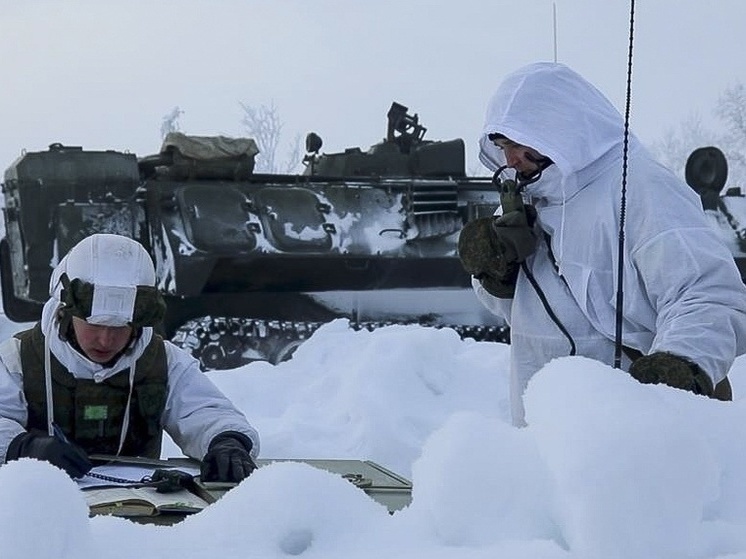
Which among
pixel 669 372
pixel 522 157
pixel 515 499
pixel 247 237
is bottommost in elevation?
pixel 247 237

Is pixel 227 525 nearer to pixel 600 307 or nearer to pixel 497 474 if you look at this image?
pixel 497 474

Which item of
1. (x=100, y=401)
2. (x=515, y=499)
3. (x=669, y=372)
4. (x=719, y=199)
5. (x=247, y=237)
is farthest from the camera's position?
(x=719, y=199)

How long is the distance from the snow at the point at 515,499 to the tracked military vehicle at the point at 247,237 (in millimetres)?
8419

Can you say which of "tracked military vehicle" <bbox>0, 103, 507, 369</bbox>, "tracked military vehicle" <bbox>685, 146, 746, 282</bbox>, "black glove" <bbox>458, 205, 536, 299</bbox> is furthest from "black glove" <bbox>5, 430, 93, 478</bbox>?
"tracked military vehicle" <bbox>685, 146, 746, 282</bbox>

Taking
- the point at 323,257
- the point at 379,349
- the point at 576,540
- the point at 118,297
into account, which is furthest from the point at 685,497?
the point at 323,257

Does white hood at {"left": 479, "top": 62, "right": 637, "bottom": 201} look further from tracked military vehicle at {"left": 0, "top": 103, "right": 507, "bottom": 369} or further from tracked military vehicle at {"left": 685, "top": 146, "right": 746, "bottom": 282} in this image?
tracked military vehicle at {"left": 685, "top": 146, "right": 746, "bottom": 282}

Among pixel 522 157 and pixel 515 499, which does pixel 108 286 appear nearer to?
pixel 522 157

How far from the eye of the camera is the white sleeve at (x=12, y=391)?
340 cm

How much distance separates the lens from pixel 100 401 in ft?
11.5

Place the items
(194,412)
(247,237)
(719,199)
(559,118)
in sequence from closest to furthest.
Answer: (559,118), (194,412), (247,237), (719,199)

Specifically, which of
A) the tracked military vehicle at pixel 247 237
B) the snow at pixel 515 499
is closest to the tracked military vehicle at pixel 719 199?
the tracked military vehicle at pixel 247 237

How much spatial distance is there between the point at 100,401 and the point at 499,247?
124 cm

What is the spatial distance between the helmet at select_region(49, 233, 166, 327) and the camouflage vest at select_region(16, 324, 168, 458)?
0.20m

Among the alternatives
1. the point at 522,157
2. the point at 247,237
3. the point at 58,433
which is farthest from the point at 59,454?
the point at 247,237
